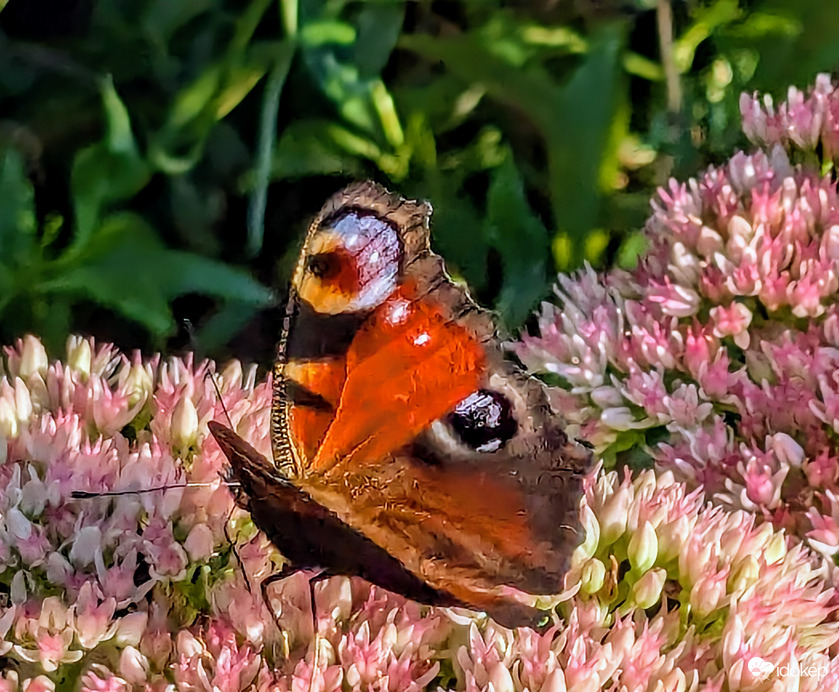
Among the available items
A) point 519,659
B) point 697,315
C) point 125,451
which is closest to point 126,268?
point 125,451

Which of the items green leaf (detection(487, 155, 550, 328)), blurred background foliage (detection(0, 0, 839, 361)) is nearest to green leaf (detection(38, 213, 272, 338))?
blurred background foliage (detection(0, 0, 839, 361))

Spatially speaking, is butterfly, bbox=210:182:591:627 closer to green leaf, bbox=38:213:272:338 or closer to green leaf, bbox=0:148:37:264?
green leaf, bbox=38:213:272:338

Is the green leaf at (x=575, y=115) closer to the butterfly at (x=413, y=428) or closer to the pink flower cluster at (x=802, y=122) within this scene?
the pink flower cluster at (x=802, y=122)

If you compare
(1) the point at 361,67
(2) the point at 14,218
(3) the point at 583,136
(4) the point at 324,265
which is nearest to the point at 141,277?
(2) the point at 14,218

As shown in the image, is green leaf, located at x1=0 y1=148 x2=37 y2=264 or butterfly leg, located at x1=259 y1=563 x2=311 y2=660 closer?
butterfly leg, located at x1=259 y1=563 x2=311 y2=660

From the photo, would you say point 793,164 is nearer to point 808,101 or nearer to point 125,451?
point 808,101

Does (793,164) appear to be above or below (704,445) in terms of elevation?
above

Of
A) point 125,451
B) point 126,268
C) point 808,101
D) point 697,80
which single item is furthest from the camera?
point 697,80
